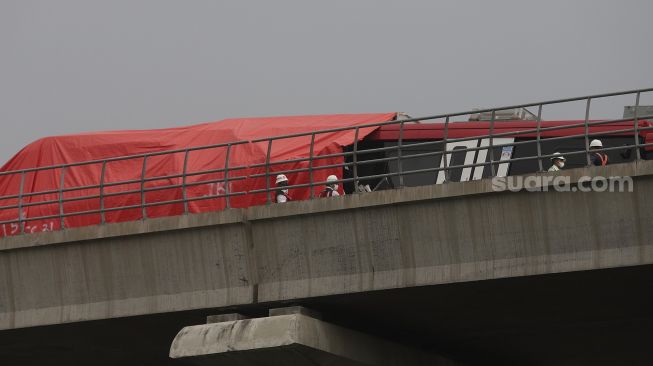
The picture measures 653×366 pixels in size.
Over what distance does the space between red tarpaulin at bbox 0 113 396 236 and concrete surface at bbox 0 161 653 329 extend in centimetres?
296

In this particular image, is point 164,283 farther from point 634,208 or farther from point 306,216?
point 634,208

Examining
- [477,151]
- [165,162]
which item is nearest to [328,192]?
[477,151]

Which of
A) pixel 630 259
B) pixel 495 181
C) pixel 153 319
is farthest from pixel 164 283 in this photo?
pixel 630 259

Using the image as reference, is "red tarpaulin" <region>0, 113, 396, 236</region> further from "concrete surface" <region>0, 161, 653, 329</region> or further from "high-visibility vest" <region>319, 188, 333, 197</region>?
"concrete surface" <region>0, 161, 653, 329</region>

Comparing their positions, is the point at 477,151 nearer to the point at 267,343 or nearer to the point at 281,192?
the point at 281,192

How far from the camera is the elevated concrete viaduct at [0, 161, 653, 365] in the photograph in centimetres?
1978

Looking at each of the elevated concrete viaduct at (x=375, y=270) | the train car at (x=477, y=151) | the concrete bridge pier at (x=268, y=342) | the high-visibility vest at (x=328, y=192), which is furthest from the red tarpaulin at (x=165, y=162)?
the concrete bridge pier at (x=268, y=342)

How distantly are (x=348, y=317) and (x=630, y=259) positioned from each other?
5448 millimetres

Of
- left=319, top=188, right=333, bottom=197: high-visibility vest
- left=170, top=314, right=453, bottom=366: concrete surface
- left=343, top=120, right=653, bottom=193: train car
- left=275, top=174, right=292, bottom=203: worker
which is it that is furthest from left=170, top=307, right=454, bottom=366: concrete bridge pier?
left=343, top=120, right=653, bottom=193: train car

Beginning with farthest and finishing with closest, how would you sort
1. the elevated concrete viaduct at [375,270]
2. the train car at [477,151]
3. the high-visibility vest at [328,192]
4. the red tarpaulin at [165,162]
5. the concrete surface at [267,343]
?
the red tarpaulin at [165,162] → the train car at [477,151] → the high-visibility vest at [328,192] → the concrete surface at [267,343] → the elevated concrete viaduct at [375,270]

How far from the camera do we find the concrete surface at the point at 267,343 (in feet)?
70.4

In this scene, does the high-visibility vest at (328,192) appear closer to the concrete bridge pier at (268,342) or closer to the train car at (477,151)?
the train car at (477,151)

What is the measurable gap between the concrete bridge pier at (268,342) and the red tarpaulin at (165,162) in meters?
4.45

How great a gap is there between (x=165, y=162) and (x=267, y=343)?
783 cm
